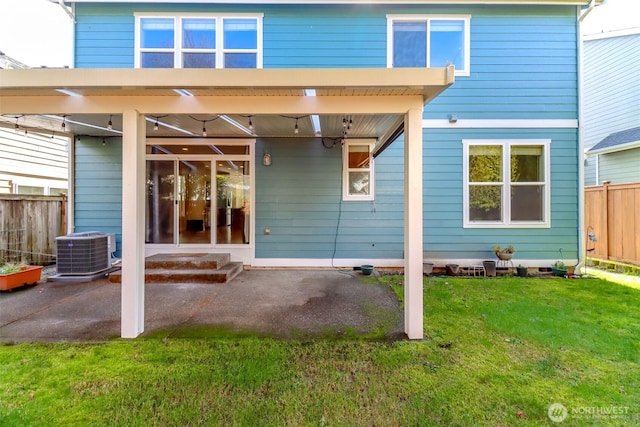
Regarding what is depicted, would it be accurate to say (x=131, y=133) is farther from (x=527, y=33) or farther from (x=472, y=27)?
(x=527, y=33)

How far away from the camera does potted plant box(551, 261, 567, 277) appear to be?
19.7 feet

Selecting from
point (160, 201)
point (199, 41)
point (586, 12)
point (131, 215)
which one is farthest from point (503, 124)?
point (160, 201)

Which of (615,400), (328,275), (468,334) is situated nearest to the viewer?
(615,400)

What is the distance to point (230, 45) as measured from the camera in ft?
20.4

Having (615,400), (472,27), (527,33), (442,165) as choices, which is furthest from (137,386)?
(527,33)

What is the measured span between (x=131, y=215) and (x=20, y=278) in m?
3.64

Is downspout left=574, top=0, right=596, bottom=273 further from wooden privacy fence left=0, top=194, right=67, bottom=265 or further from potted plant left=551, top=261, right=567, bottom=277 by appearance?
wooden privacy fence left=0, top=194, right=67, bottom=265

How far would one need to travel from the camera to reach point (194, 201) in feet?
21.8

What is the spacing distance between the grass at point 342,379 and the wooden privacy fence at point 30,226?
437 cm

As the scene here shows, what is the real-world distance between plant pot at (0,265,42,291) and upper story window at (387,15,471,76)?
781 cm

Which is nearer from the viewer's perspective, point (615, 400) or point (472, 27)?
point (615, 400)

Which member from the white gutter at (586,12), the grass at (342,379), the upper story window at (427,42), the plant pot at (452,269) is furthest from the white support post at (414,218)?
the white gutter at (586,12)

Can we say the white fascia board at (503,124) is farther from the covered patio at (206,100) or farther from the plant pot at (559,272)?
the covered patio at (206,100)

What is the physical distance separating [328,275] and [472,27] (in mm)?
6060
